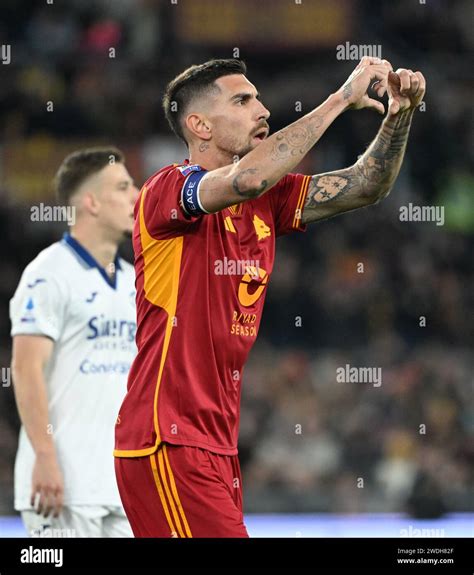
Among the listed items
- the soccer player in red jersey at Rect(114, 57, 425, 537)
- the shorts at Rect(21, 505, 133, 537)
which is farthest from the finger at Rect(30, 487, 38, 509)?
the soccer player in red jersey at Rect(114, 57, 425, 537)

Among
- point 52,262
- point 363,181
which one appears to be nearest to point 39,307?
point 52,262

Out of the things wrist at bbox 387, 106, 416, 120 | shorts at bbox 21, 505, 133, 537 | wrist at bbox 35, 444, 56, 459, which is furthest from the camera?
shorts at bbox 21, 505, 133, 537

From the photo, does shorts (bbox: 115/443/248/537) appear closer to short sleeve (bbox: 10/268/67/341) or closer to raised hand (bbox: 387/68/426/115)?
raised hand (bbox: 387/68/426/115)

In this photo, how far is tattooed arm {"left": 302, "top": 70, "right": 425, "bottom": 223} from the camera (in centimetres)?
419

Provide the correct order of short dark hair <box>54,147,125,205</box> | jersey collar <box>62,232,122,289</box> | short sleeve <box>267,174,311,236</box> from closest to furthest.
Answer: short sleeve <box>267,174,311,236</box> → jersey collar <box>62,232,122,289</box> → short dark hair <box>54,147,125,205</box>

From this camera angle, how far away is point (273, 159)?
3.71m

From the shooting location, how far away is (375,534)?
803 cm

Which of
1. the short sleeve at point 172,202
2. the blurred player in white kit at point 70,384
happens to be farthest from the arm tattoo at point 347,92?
the blurred player in white kit at point 70,384

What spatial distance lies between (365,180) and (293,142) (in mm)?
634

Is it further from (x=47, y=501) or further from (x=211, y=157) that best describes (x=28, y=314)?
(x=211, y=157)

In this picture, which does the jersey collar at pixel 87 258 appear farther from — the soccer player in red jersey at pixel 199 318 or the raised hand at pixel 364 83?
the raised hand at pixel 364 83

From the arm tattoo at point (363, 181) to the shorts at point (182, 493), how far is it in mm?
1090

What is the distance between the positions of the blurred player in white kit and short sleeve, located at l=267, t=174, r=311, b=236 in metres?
1.68

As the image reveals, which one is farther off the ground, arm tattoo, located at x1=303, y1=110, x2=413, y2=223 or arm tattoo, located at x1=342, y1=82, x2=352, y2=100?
arm tattoo, located at x1=342, y1=82, x2=352, y2=100
